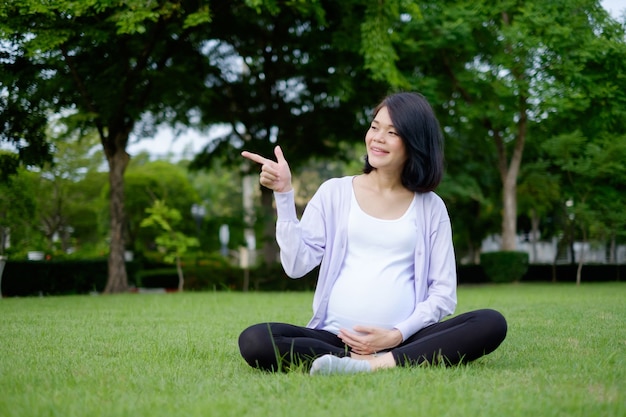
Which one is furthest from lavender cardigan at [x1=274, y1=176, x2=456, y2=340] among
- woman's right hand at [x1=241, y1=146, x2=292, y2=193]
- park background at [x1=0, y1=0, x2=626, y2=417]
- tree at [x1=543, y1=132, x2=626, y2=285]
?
tree at [x1=543, y1=132, x2=626, y2=285]

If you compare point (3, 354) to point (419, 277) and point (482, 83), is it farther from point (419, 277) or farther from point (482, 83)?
point (482, 83)

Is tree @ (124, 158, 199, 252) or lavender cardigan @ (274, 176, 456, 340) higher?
tree @ (124, 158, 199, 252)

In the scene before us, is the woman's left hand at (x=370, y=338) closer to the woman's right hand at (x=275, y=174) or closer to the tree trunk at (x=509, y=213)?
the woman's right hand at (x=275, y=174)

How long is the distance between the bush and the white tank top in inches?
742

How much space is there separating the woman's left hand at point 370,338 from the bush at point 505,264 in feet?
62.4

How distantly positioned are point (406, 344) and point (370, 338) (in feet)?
0.94

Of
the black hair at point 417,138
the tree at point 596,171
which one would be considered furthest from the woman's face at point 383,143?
the tree at point 596,171

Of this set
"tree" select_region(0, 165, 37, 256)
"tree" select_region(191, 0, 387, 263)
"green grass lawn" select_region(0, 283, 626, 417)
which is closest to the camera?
"green grass lawn" select_region(0, 283, 626, 417)

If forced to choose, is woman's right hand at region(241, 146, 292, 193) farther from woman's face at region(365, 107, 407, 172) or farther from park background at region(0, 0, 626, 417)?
park background at region(0, 0, 626, 417)

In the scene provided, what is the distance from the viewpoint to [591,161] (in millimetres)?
20812

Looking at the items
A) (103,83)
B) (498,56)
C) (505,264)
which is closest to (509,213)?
(505,264)

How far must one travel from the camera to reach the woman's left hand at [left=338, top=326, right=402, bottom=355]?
378 centimetres

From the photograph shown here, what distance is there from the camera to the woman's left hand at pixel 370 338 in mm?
3775

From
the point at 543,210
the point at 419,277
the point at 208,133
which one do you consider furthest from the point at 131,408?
the point at 543,210
